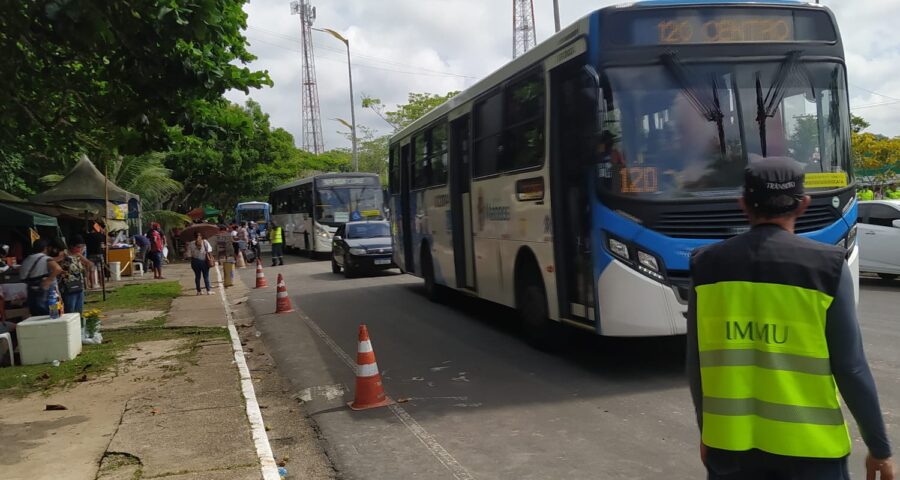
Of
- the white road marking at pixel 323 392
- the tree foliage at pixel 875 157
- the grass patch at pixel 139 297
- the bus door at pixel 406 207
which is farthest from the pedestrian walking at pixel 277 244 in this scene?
the tree foliage at pixel 875 157

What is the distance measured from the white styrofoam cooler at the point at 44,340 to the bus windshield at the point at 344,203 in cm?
1922

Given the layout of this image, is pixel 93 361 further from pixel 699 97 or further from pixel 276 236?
pixel 276 236

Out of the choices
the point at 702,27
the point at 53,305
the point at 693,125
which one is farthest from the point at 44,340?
the point at 702,27

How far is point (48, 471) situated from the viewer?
5273mm

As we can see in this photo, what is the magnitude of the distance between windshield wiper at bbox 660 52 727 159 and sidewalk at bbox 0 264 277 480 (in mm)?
4705

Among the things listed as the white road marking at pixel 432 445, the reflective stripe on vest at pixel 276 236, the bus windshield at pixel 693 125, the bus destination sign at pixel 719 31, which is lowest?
the white road marking at pixel 432 445

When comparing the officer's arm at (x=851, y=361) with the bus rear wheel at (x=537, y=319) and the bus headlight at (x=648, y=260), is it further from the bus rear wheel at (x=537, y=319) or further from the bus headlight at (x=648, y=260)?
the bus rear wheel at (x=537, y=319)

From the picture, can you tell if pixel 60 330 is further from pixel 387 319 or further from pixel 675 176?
pixel 675 176

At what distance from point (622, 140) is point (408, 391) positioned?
3.17m

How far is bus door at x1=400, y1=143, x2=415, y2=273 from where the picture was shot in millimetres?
14359

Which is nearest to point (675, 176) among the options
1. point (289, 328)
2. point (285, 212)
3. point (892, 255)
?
point (289, 328)

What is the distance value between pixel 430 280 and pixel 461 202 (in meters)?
3.11

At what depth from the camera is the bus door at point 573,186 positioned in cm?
694

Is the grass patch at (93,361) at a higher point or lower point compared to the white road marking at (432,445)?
higher
